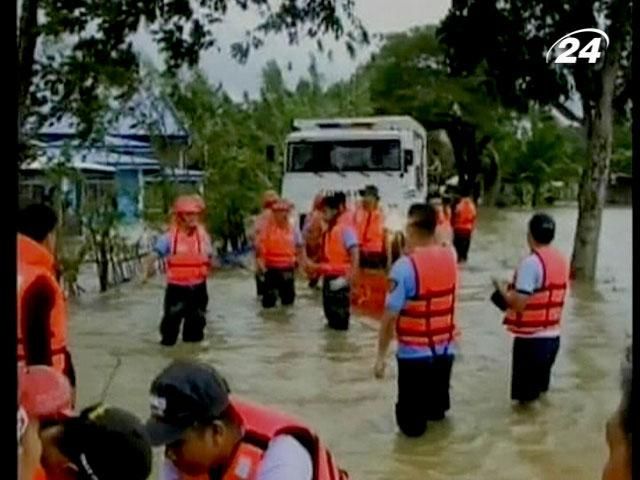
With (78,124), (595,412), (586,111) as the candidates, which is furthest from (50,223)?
(595,412)

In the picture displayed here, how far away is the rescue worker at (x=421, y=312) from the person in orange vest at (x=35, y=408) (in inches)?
93.5

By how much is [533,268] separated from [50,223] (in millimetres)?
1854

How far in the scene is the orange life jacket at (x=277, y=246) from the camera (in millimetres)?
6195

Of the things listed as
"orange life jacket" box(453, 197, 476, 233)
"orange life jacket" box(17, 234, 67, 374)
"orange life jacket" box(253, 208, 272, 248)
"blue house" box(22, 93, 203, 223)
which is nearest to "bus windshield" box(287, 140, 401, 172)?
"orange life jacket" box(253, 208, 272, 248)

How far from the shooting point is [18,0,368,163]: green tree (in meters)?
2.84

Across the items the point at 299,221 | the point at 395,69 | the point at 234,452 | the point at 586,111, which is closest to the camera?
the point at 234,452

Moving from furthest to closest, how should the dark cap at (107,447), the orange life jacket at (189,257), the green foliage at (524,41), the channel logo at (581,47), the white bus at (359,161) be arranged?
Result: the orange life jacket at (189,257), the white bus at (359,161), the green foliage at (524,41), the channel logo at (581,47), the dark cap at (107,447)

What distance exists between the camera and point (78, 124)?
4098 millimetres

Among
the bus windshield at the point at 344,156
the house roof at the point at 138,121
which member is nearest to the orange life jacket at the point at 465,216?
the bus windshield at the point at 344,156

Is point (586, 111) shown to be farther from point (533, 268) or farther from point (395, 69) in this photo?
point (533, 268)

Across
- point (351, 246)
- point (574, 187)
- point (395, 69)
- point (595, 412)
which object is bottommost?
point (595, 412)

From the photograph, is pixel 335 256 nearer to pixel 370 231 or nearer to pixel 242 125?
pixel 370 231

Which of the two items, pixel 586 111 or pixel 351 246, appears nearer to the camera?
pixel 586 111

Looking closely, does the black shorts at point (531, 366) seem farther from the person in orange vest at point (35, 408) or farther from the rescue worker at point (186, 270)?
the person in orange vest at point (35, 408)
